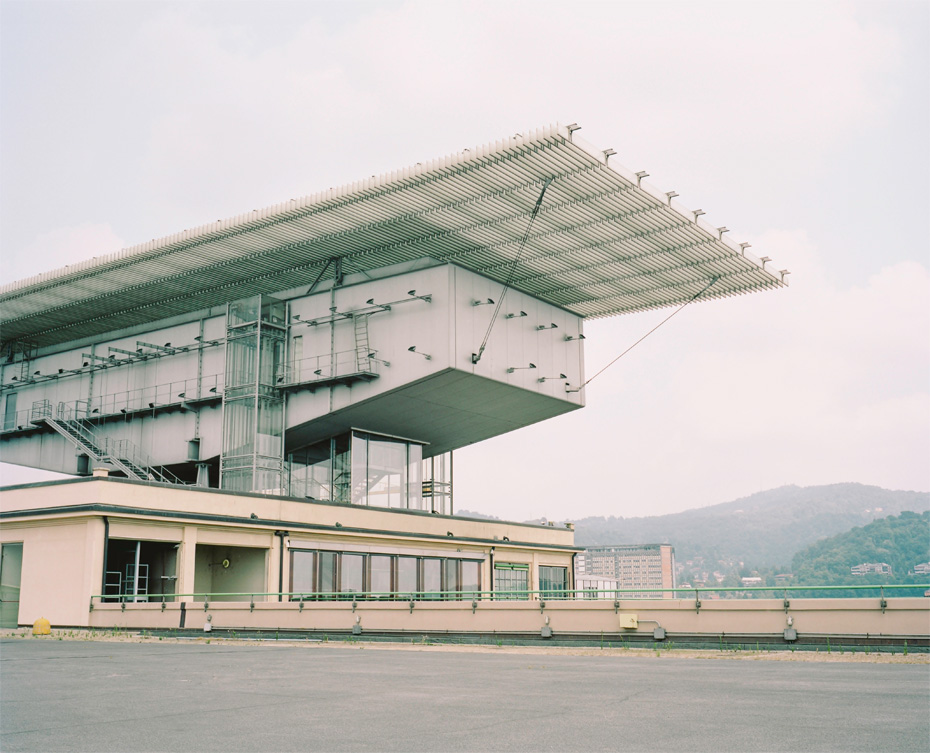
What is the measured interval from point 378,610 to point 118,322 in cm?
3640

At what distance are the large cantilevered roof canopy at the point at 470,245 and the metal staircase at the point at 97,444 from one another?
21.7ft

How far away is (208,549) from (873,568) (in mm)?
70802

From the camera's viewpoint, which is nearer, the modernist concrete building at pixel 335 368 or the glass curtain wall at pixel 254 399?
the modernist concrete building at pixel 335 368

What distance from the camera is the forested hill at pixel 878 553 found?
3556 inches

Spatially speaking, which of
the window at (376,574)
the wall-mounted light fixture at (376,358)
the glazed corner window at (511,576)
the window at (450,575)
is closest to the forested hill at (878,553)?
the glazed corner window at (511,576)

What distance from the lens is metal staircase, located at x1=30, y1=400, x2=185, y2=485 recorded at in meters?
51.5

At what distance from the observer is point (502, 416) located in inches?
1993

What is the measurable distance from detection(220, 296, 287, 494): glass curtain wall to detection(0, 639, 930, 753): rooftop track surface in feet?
97.6

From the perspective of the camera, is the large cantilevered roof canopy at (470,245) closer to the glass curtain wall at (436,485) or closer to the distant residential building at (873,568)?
the glass curtain wall at (436,485)

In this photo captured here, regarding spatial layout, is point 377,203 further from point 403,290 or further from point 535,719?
point 535,719

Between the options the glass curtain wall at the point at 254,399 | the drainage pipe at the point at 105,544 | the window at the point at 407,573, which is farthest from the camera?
the glass curtain wall at the point at 254,399

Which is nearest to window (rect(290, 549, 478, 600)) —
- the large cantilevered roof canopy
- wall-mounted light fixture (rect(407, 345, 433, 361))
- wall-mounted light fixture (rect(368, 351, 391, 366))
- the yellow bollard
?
wall-mounted light fixture (rect(368, 351, 391, 366))

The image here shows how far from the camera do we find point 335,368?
45.7 meters

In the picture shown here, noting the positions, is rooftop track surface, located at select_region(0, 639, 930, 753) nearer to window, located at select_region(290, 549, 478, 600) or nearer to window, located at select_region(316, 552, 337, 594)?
window, located at select_region(290, 549, 478, 600)
